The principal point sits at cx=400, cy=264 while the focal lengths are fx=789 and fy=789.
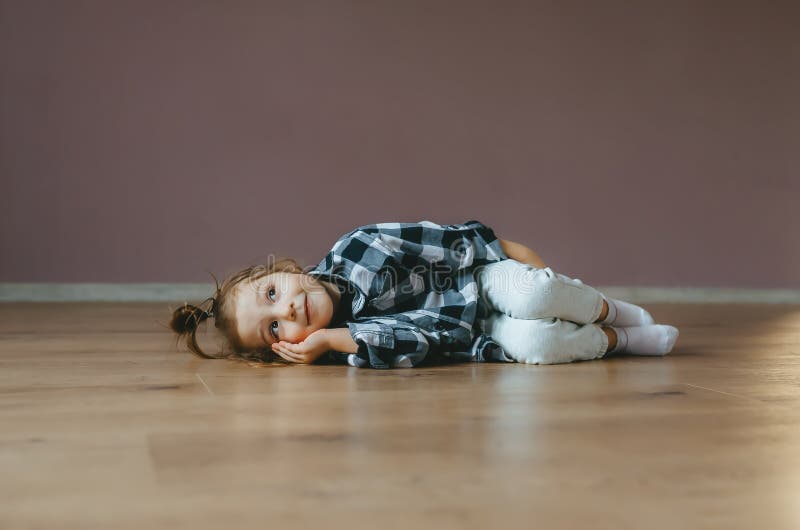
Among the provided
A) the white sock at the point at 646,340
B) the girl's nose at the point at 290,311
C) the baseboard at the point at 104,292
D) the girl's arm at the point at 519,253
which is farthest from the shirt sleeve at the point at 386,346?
the baseboard at the point at 104,292

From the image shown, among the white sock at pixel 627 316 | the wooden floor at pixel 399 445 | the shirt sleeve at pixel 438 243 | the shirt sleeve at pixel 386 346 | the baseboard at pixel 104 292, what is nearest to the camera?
the wooden floor at pixel 399 445

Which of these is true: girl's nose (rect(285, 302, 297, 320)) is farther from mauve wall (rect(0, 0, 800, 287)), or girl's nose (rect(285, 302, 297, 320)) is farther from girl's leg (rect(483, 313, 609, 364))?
mauve wall (rect(0, 0, 800, 287))

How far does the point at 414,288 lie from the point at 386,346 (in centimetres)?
18

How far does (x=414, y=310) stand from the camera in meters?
1.54

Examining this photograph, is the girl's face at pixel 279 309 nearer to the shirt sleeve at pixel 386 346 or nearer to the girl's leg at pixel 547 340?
the shirt sleeve at pixel 386 346

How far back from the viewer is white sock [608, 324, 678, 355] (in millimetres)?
1601

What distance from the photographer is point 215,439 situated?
86 centimetres

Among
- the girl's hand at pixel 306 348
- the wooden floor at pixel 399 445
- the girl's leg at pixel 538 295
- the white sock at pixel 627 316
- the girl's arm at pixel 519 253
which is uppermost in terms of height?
the girl's arm at pixel 519 253

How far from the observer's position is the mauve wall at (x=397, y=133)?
3.00m

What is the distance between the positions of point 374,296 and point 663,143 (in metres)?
2.35

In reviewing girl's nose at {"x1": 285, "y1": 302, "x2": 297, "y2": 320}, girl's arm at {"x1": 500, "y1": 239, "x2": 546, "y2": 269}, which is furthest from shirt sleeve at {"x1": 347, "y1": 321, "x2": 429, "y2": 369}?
girl's arm at {"x1": 500, "y1": 239, "x2": 546, "y2": 269}

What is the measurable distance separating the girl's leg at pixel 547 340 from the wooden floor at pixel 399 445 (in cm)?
5

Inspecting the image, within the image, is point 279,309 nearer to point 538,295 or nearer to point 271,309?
point 271,309

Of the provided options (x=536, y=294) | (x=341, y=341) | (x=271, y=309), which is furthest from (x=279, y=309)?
(x=536, y=294)
